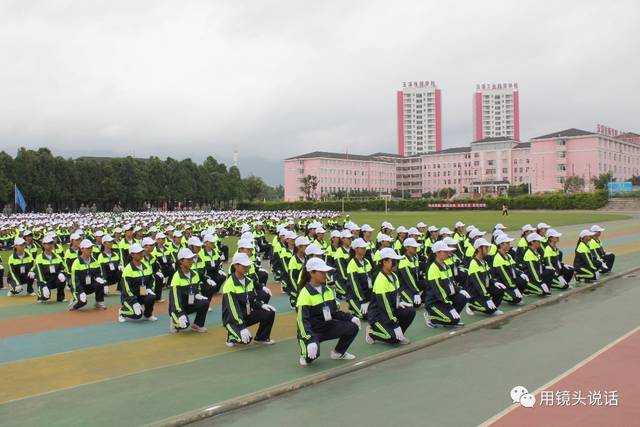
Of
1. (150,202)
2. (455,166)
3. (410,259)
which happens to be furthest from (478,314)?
(455,166)

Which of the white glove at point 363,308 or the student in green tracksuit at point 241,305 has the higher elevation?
the student in green tracksuit at point 241,305

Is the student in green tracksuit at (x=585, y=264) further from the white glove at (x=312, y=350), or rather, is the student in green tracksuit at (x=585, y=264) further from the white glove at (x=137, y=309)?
the white glove at (x=137, y=309)

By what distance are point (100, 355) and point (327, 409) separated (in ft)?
13.1

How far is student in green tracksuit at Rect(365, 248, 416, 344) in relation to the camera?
8312mm

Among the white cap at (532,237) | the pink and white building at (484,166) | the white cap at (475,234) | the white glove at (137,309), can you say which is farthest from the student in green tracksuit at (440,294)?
the pink and white building at (484,166)

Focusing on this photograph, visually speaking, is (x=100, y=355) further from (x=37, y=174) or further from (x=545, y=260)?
(x=37, y=174)

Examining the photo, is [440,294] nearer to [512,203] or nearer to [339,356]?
[339,356]

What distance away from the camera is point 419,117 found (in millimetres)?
176500

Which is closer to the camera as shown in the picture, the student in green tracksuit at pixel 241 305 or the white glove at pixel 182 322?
the student in green tracksuit at pixel 241 305

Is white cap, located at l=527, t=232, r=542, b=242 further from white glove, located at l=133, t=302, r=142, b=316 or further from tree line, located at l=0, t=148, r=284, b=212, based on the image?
tree line, located at l=0, t=148, r=284, b=212

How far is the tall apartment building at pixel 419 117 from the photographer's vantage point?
17400cm

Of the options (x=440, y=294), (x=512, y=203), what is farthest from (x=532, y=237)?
(x=512, y=203)

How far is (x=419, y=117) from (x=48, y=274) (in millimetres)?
169667

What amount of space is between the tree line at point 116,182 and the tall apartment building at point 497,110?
98069 mm
